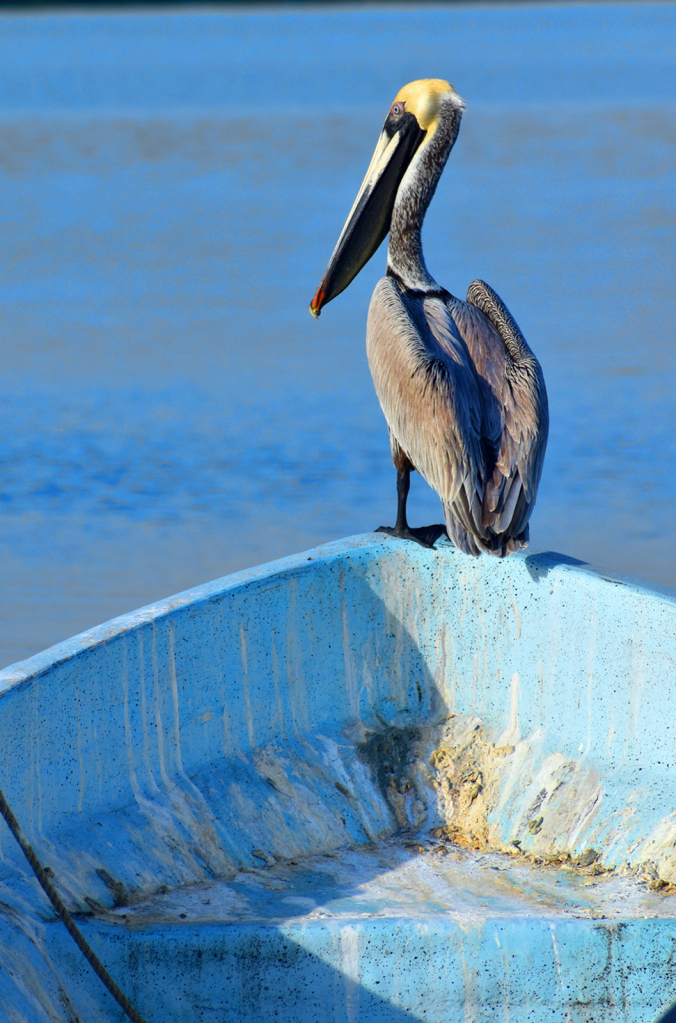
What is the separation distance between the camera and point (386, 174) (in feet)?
13.1

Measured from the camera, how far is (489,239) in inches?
512

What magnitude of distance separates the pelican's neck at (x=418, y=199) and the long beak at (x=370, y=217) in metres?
0.04

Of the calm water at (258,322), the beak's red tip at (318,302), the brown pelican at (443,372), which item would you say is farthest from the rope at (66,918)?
the calm water at (258,322)

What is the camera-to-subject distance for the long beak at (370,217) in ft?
13.0

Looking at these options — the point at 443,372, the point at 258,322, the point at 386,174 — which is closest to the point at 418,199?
the point at 386,174

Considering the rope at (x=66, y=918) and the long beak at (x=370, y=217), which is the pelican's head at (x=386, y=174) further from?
the rope at (x=66, y=918)

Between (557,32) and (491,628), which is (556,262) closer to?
(491,628)

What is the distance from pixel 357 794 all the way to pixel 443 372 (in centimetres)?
106

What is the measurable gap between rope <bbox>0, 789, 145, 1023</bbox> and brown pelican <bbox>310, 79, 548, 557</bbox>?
1.30 meters

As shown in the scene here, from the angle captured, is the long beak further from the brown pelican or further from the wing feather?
the wing feather

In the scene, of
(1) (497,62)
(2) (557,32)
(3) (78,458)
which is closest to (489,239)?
(3) (78,458)

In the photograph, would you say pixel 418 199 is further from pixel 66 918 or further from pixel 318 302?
pixel 66 918

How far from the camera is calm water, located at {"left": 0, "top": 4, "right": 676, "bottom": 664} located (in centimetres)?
651

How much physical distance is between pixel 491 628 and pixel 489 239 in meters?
10.1
